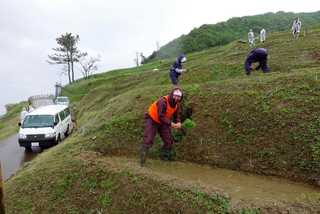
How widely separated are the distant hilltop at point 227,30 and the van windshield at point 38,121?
41.0 meters

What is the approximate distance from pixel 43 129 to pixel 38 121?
2.84ft

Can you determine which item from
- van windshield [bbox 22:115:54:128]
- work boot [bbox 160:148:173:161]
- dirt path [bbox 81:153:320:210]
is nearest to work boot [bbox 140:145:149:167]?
dirt path [bbox 81:153:320:210]

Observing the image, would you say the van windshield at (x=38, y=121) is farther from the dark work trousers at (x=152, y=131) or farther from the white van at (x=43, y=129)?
the dark work trousers at (x=152, y=131)

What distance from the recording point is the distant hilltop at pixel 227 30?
59.5 meters

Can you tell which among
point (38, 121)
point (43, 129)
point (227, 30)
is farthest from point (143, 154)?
point (227, 30)

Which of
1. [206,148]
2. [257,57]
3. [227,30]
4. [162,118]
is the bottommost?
[206,148]

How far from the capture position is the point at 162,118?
8648 mm

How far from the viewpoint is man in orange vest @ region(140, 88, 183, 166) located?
862cm

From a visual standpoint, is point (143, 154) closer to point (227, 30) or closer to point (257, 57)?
point (257, 57)

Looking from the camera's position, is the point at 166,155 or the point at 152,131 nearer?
the point at 152,131

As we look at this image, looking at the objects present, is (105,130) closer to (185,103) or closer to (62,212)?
(185,103)

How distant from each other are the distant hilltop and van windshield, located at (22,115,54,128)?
41.0 meters

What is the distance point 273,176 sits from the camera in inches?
323

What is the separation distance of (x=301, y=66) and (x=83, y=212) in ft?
35.7
